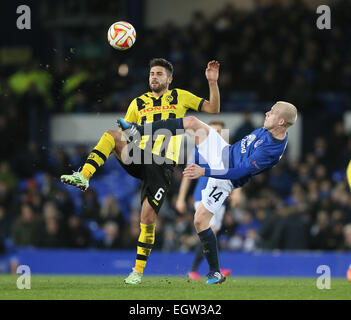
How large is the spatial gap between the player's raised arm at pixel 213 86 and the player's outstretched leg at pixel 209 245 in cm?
114

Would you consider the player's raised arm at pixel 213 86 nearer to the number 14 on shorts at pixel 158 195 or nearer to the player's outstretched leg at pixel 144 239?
the number 14 on shorts at pixel 158 195

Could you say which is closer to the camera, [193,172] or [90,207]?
[193,172]

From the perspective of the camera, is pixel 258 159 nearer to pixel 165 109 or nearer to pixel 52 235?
pixel 165 109

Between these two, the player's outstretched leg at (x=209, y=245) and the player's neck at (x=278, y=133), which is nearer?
the player's neck at (x=278, y=133)

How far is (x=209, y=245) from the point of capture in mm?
9047

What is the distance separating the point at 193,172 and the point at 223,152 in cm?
125

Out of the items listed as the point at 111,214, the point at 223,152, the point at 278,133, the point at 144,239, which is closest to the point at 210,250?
the point at 144,239

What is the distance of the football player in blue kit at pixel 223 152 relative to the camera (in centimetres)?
860

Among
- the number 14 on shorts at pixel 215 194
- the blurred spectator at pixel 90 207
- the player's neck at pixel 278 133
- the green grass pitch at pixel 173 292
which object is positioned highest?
the player's neck at pixel 278 133

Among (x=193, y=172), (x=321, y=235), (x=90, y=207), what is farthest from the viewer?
(x=90, y=207)

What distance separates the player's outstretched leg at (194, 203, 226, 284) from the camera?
355 inches

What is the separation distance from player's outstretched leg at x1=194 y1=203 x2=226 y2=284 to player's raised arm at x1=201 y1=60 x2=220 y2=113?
1.14m

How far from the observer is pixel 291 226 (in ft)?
50.1

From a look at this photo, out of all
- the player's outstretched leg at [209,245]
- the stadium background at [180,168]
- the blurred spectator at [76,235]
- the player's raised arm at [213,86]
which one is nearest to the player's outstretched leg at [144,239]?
the player's outstretched leg at [209,245]
